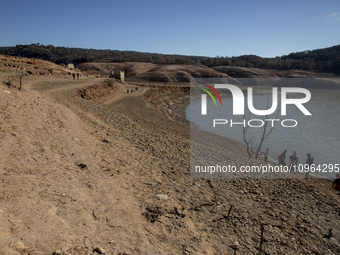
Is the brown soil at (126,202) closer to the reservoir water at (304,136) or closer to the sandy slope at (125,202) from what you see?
the sandy slope at (125,202)

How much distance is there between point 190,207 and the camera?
223 inches

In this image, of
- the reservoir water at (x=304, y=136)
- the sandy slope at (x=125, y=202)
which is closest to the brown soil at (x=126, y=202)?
the sandy slope at (x=125, y=202)

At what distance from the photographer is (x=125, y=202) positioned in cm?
521

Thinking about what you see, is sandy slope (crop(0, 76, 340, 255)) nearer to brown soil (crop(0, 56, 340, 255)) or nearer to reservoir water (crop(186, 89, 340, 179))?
brown soil (crop(0, 56, 340, 255))

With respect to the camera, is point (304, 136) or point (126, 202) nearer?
point (126, 202)

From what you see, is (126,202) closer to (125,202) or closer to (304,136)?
(125,202)

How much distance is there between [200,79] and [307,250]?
57.5 meters

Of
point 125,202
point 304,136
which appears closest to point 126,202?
point 125,202

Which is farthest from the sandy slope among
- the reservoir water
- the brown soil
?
the reservoir water

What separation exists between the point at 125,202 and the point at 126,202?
2cm

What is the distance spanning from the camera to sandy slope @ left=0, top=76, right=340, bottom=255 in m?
3.75

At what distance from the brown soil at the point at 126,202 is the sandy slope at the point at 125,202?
0.07ft

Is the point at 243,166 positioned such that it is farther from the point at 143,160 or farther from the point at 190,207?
the point at 190,207

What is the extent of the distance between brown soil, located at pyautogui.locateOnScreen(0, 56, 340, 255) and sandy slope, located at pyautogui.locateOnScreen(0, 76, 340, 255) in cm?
2
